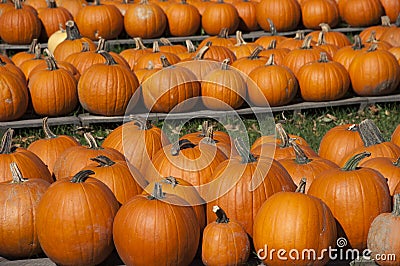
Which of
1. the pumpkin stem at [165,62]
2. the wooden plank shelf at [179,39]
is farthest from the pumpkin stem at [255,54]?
the wooden plank shelf at [179,39]

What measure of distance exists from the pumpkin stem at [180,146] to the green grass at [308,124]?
212 centimetres

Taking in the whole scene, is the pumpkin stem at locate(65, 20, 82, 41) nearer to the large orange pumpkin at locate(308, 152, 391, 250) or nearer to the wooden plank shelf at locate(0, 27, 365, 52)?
the wooden plank shelf at locate(0, 27, 365, 52)

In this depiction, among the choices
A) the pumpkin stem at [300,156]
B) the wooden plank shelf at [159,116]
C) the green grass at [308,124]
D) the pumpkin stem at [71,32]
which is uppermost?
the pumpkin stem at [71,32]

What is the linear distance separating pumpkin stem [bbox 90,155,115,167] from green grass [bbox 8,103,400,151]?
2.38 m

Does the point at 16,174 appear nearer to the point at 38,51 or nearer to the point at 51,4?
the point at 38,51

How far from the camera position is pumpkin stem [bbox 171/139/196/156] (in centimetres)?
439

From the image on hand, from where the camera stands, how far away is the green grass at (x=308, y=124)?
6.70 m

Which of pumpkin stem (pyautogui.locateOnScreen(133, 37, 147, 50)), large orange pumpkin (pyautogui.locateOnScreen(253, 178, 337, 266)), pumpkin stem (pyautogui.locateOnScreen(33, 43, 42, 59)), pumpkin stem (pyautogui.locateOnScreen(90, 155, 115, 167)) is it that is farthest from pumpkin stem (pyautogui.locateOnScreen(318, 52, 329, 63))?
large orange pumpkin (pyautogui.locateOnScreen(253, 178, 337, 266))

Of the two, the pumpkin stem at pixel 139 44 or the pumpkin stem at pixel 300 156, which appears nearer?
the pumpkin stem at pixel 300 156

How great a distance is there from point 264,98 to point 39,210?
3.57 m

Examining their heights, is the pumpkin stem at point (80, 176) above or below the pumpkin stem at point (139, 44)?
below

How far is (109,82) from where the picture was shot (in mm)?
6711

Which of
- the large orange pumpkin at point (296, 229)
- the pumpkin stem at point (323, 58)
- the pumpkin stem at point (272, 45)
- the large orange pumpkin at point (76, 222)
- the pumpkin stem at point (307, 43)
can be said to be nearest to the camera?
the large orange pumpkin at point (296, 229)

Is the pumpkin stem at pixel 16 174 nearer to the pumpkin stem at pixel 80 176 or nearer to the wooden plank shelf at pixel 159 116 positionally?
the pumpkin stem at pixel 80 176
